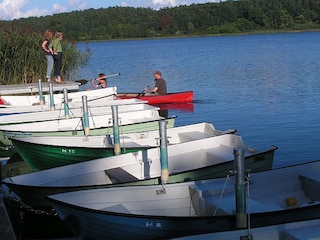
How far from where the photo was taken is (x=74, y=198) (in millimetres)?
6477

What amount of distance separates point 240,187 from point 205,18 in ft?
356

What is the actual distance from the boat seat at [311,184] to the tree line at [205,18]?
9542 cm

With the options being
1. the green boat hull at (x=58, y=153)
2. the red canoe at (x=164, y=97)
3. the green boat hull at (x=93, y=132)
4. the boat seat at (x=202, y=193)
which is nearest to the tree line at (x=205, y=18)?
the red canoe at (x=164, y=97)

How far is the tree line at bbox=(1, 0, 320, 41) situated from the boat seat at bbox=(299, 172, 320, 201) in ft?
313

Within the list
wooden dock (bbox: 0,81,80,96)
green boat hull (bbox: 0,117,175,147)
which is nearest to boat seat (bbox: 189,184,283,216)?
green boat hull (bbox: 0,117,175,147)

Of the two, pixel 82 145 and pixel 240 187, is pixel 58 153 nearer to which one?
pixel 82 145

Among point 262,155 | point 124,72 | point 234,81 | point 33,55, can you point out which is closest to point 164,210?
point 262,155

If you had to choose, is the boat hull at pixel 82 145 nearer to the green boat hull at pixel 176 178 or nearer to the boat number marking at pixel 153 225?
the green boat hull at pixel 176 178

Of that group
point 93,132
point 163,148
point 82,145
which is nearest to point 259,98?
point 93,132

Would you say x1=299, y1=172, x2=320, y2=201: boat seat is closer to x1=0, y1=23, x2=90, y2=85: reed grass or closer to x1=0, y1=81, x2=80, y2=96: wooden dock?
x1=0, y1=81, x2=80, y2=96: wooden dock

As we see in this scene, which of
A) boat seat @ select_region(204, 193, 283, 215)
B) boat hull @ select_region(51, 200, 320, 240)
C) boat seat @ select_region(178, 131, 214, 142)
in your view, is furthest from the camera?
boat seat @ select_region(178, 131, 214, 142)

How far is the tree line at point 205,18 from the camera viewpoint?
106312mm

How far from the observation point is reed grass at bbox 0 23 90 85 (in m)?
19.6

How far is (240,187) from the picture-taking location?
5.84 meters
